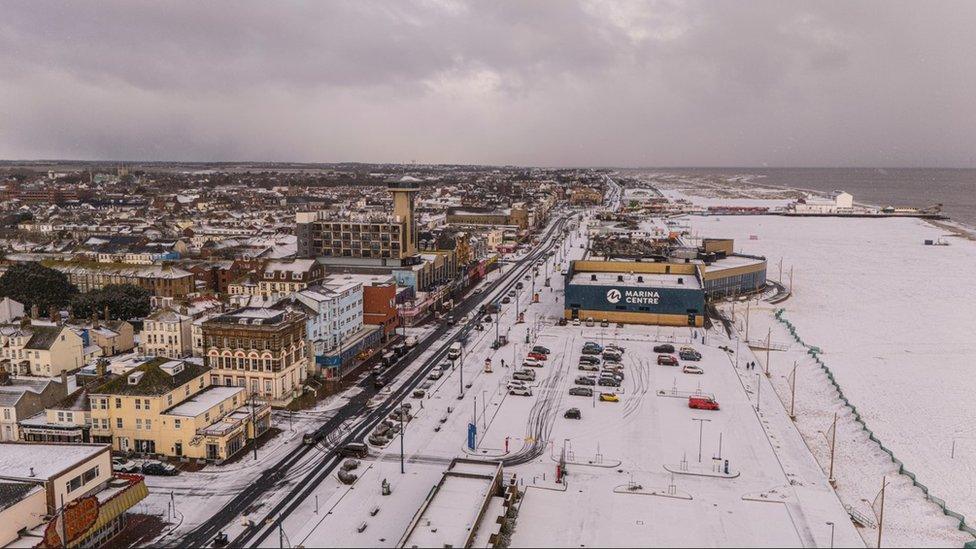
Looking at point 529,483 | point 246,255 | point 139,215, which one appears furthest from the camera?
point 139,215

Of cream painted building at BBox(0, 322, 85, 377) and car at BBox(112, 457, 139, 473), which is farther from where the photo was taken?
cream painted building at BBox(0, 322, 85, 377)

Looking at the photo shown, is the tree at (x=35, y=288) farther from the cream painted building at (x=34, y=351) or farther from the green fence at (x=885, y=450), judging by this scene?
the green fence at (x=885, y=450)

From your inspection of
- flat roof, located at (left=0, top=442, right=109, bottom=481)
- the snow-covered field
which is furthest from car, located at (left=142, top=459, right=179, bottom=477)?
the snow-covered field

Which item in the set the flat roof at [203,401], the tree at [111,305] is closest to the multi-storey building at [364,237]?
the tree at [111,305]

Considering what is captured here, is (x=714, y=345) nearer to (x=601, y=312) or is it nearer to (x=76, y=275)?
(x=601, y=312)

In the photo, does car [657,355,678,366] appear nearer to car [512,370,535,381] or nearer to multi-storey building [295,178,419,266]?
car [512,370,535,381]

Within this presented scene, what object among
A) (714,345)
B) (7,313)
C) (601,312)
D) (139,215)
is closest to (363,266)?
(601,312)

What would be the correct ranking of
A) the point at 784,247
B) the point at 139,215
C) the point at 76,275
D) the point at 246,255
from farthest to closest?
the point at 139,215 → the point at 784,247 → the point at 246,255 → the point at 76,275
